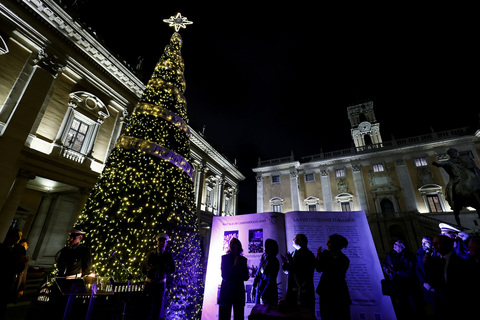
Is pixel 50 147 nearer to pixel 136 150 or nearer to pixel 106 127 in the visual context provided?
pixel 106 127

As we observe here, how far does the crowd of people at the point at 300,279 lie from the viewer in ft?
9.66

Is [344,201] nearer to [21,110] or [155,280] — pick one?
[155,280]

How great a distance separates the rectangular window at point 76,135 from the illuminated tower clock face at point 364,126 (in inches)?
1301

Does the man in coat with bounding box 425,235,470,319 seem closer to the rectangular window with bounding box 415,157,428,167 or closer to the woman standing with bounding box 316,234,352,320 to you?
the woman standing with bounding box 316,234,352,320

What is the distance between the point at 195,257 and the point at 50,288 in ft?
7.55

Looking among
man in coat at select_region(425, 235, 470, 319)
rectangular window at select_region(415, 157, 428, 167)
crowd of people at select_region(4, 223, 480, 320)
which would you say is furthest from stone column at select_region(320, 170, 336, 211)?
man in coat at select_region(425, 235, 470, 319)

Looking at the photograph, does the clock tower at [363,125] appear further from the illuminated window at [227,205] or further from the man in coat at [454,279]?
the man in coat at [454,279]

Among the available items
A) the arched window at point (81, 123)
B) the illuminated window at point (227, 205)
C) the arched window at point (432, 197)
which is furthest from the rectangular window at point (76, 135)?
the arched window at point (432, 197)

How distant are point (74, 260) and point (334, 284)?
3970 millimetres

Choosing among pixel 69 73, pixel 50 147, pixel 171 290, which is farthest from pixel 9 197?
pixel 171 290

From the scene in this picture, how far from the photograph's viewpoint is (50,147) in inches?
341

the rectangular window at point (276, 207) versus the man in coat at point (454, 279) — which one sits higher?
the rectangular window at point (276, 207)

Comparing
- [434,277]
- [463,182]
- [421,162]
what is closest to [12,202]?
[434,277]

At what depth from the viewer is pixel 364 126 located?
30250mm
